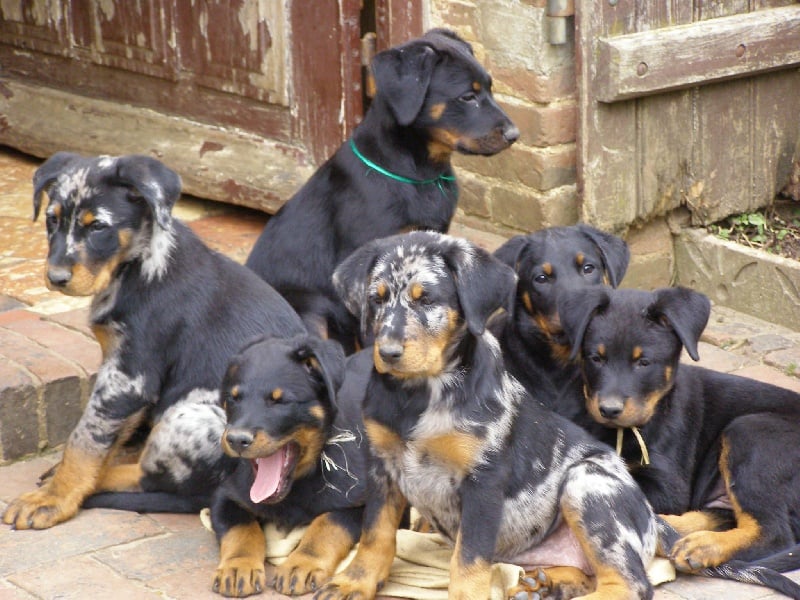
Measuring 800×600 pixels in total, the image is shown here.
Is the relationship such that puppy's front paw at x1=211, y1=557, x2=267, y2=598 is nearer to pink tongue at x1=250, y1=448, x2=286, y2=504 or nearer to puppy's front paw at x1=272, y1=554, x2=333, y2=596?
puppy's front paw at x1=272, y1=554, x2=333, y2=596

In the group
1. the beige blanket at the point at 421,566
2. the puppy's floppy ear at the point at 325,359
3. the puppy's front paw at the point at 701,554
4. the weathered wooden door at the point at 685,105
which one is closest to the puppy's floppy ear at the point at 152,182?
the puppy's floppy ear at the point at 325,359

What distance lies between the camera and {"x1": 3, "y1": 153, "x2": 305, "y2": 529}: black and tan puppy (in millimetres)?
4867

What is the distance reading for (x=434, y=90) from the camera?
229 inches

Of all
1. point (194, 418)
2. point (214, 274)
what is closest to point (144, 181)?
point (214, 274)

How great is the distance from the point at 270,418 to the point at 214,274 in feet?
Answer: 2.76

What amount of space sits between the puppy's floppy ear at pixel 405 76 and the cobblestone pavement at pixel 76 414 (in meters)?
1.43

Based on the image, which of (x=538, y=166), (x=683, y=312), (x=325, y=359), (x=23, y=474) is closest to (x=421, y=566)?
(x=325, y=359)

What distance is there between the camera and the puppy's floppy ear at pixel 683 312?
476 centimetres

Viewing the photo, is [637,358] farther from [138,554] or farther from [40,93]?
[40,93]

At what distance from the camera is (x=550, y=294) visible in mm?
5223

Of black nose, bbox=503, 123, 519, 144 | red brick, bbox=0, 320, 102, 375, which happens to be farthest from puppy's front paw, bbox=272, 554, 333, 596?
black nose, bbox=503, 123, 519, 144

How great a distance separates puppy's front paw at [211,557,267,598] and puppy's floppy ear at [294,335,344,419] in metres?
0.60

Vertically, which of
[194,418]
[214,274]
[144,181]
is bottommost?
[194,418]

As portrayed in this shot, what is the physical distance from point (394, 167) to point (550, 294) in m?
1.05
